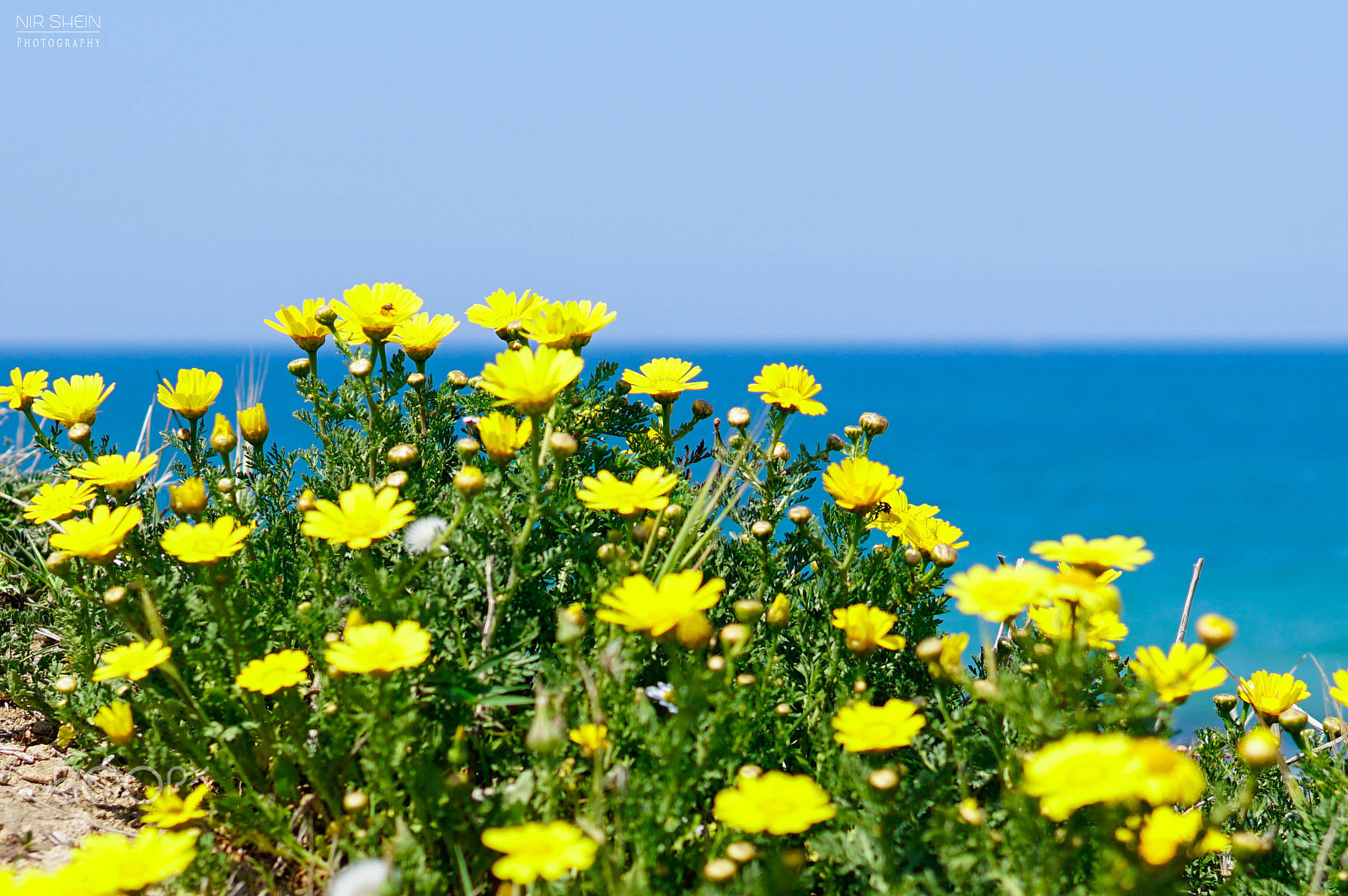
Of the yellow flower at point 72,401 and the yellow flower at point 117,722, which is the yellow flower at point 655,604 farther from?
the yellow flower at point 72,401

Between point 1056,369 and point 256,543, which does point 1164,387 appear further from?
point 256,543

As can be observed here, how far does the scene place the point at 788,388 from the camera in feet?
7.90

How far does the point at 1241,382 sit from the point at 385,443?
106 m

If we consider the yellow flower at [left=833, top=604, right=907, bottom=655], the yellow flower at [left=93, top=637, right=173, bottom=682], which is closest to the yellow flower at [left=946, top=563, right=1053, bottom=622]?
the yellow flower at [left=833, top=604, right=907, bottom=655]

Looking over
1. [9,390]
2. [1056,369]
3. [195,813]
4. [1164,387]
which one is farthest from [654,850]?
[1056,369]

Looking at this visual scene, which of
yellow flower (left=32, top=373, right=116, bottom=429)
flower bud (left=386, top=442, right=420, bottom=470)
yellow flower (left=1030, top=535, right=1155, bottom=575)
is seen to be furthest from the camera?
yellow flower (left=32, top=373, right=116, bottom=429)

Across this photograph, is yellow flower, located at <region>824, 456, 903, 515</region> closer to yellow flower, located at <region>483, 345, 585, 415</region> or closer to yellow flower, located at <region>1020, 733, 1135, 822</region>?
yellow flower, located at <region>483, 345, 585, 415</region>

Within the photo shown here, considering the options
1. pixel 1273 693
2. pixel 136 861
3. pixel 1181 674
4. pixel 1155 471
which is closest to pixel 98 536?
pixel 136 861

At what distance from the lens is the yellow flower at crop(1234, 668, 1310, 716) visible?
6.90 feet

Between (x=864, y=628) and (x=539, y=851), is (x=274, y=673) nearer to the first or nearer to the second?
(x=539, y=851)

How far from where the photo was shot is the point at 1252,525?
33.7 metres

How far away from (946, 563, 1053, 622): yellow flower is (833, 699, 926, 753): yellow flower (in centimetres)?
23

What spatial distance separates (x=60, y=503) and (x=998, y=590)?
223 cm

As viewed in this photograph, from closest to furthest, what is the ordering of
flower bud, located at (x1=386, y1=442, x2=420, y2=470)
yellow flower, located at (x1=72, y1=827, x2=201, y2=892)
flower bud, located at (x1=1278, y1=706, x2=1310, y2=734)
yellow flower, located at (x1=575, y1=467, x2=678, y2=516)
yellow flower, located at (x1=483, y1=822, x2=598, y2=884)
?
1. yellow flower, located at (x1=483, y1=822, x2=598, y2=884)
2. yellow flower, located at (x1=72, y1=827, x2=201, y2=892)
3. yellow flower, located at (x1=575, y1=467, x2=678, y2=516)
4. flower bud, located at (x1=1278, y1=706, x2=1310, y2=734)
5. flower bud, located at (x1=386, y1=442, x2=420, y2=470)
